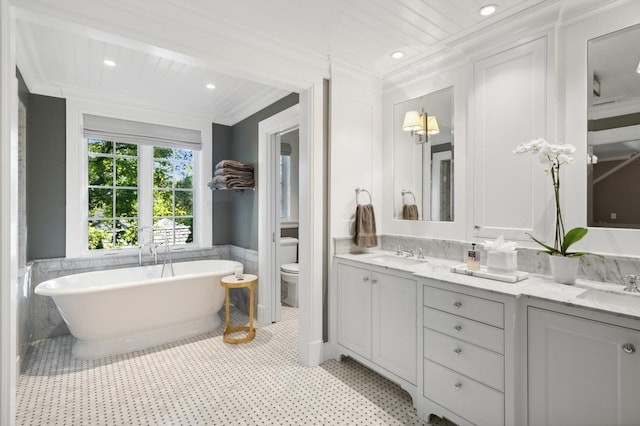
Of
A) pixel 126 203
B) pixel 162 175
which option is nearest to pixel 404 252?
pixel 162 175

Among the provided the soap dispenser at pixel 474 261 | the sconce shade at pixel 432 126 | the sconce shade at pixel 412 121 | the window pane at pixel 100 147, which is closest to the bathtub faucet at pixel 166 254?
the window pane at pixel 100 147

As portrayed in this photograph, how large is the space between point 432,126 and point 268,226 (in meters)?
1.96

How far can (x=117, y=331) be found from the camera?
2.84 metres

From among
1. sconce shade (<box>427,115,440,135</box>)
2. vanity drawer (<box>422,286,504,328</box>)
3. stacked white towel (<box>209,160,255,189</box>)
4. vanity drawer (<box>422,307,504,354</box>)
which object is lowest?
vanity drawer (<box>422,307,504,354</box>)

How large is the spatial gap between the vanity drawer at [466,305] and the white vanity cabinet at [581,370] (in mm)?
142

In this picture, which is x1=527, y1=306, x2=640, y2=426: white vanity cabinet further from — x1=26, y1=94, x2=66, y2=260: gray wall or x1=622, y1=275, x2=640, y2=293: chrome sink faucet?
x1=26, y1=94, x2=66, y2=260: gray wall

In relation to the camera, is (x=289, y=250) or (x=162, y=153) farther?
(x=289, y=250)

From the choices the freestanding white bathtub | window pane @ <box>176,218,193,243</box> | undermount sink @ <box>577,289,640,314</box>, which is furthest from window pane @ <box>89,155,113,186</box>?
undermount sink @ <box>577,289,640,314</box>

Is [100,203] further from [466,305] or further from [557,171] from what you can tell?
[557,171]

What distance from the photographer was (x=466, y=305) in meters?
1.77

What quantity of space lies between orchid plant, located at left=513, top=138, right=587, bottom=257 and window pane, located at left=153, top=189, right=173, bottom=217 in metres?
3.76

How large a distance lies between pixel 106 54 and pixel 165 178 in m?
1.71

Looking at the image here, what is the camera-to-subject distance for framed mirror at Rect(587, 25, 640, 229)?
1709mm

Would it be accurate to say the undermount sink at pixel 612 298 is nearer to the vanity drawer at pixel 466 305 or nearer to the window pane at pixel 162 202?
the vanity drawer at pixel 466 305
